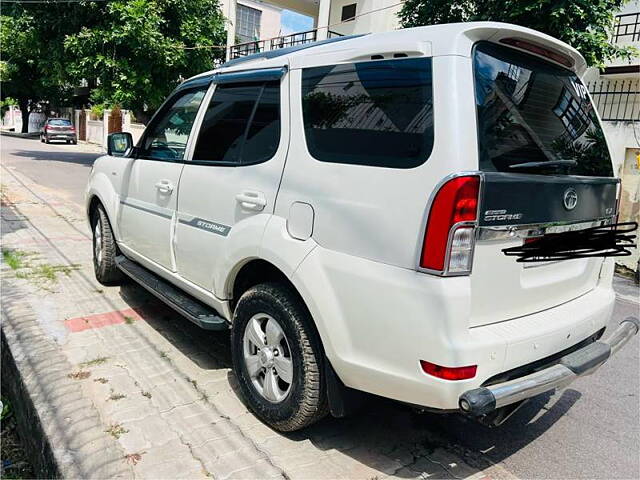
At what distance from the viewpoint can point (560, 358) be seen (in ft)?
8.49

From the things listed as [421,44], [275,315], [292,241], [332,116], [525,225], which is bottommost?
[275,315]

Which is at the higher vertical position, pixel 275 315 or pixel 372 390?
pixel 275 315

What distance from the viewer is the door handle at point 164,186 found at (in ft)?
12.3

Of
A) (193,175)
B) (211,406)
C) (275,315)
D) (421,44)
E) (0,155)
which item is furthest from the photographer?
(0,155)

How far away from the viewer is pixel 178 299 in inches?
144

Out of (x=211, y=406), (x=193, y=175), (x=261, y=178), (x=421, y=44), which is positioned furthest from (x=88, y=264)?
(x=421, y=44)

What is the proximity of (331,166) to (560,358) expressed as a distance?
150 cm

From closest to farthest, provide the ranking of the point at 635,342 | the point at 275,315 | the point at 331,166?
the point at 331,166, the point at 275,315, the point at 635,342

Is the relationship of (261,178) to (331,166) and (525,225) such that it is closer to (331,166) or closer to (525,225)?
(331,166)

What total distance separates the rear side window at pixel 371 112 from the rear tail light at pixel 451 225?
0.66 feet

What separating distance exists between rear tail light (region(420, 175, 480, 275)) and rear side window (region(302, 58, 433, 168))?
0.20m

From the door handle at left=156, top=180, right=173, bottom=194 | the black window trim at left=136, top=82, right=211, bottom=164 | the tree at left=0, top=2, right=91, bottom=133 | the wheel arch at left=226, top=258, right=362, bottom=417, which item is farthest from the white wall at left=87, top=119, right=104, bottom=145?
the wheel arch at left=226, top=258, right=362, bottom=417

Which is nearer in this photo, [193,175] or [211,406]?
[211,406]

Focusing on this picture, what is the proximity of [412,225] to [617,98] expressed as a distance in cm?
1028
